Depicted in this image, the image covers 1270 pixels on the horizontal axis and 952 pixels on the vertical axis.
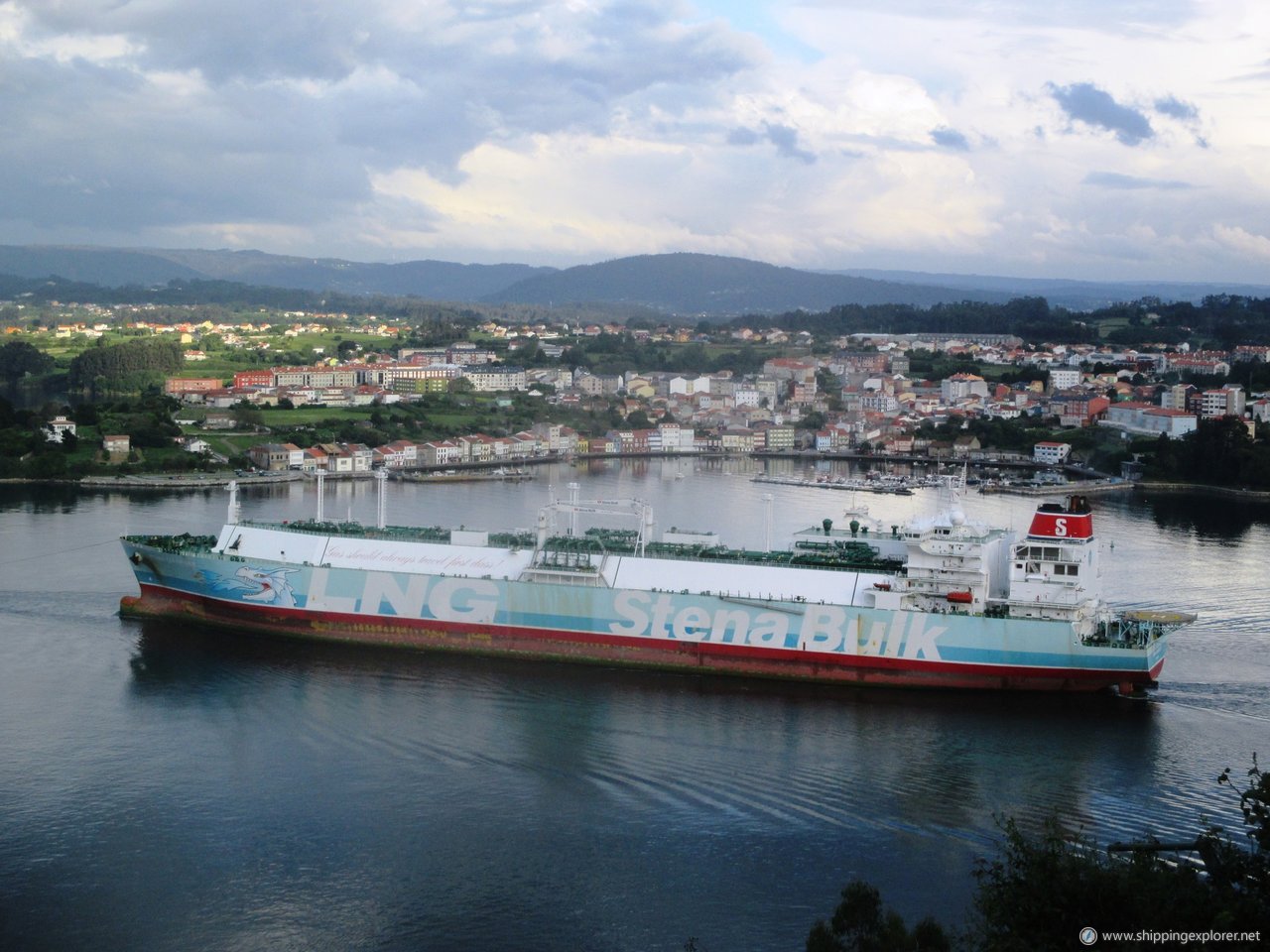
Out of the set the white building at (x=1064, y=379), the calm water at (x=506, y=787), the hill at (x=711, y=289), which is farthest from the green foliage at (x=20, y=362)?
the hill at (x=711, y=289)

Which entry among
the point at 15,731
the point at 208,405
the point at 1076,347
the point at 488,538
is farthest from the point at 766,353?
the point at 15,731

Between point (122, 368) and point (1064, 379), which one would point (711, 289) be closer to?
point (1064, 379)

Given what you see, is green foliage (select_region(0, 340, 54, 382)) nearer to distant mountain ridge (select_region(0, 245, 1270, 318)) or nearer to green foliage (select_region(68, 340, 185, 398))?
green foliage (select_region(68, 340, 185, 398))

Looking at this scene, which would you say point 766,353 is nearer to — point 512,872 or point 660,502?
point 660,502

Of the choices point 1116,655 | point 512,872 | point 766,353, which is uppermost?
Answer: point 766,353

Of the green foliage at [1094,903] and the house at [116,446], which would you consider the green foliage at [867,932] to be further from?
the house at [116,446]

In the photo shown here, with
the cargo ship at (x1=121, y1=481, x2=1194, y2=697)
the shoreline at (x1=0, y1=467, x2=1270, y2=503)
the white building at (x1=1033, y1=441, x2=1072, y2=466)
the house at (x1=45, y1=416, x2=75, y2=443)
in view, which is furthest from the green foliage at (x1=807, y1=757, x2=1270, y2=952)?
the white building at (x1=1033, y1=441, x2=1072, y2=466)
